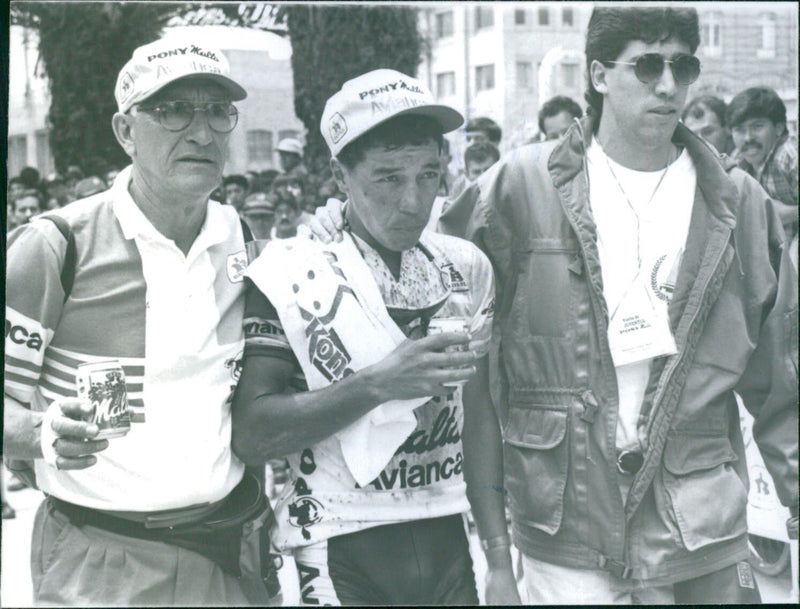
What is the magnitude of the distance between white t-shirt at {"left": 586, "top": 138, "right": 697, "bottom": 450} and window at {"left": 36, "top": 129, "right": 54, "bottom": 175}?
6.08ft

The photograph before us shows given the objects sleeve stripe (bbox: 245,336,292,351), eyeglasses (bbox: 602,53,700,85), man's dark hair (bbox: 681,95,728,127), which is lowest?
sleeve stripe (bbox: 245,336,292,351)

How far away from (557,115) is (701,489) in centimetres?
141

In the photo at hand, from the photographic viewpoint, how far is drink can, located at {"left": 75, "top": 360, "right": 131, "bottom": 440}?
8.99 ft

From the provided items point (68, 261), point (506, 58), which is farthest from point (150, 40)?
point (506, 58)

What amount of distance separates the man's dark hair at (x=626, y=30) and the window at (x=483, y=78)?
1.25 ft

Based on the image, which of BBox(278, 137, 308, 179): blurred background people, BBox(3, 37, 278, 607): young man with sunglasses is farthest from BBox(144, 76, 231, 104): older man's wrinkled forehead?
BBox(278, 137, 308, 179): blurred background people

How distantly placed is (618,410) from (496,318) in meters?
0.50

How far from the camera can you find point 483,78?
11.6 ft

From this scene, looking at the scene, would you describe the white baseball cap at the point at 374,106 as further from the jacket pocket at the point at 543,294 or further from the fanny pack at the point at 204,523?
the fanny pack at the point at 204,523

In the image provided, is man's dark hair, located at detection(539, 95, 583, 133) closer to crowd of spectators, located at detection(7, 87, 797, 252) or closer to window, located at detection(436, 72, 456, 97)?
crowd of spectators, located at detection(7, 87, 797, 252)

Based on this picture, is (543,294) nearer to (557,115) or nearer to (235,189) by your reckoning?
(557,115)

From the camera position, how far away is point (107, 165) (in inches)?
127

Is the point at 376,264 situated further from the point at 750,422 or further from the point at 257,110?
the point at 750,422

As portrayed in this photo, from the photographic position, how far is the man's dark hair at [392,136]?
9.86 ft
